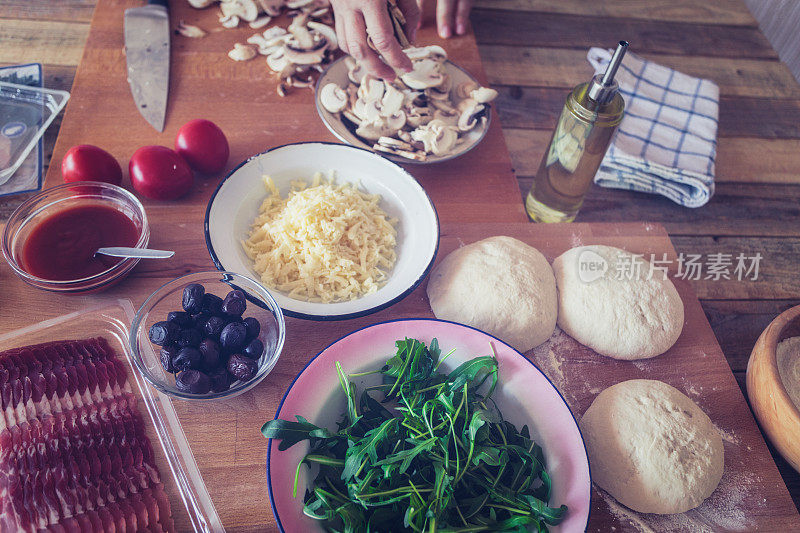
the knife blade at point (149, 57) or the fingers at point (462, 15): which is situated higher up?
the fingers at point (462, 15)

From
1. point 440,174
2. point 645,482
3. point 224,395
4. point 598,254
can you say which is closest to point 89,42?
point 440,174

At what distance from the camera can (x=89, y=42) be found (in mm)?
1686

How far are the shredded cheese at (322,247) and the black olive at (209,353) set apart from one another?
22 centimetres

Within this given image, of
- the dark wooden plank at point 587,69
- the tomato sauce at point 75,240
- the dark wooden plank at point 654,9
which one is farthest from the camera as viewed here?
the dark wooden plank at point 654,9

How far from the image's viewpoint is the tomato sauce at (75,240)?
1.14 metres

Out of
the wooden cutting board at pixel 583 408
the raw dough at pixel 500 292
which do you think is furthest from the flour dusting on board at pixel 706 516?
the raw dough at pixel 500 292

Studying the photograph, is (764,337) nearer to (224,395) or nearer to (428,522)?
(428,522)

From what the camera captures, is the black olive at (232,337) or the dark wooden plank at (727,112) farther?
the dark wooden plank at (727,112)

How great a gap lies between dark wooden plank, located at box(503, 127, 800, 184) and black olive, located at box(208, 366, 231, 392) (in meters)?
1.13

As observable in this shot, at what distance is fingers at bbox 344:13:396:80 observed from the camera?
1.43 m

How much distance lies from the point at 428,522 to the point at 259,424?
41cm

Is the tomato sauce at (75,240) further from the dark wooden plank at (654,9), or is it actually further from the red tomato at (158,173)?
the dark wooden plank at (654,9)

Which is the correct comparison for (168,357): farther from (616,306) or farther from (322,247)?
(616,306)

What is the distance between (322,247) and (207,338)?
0.31 meters
